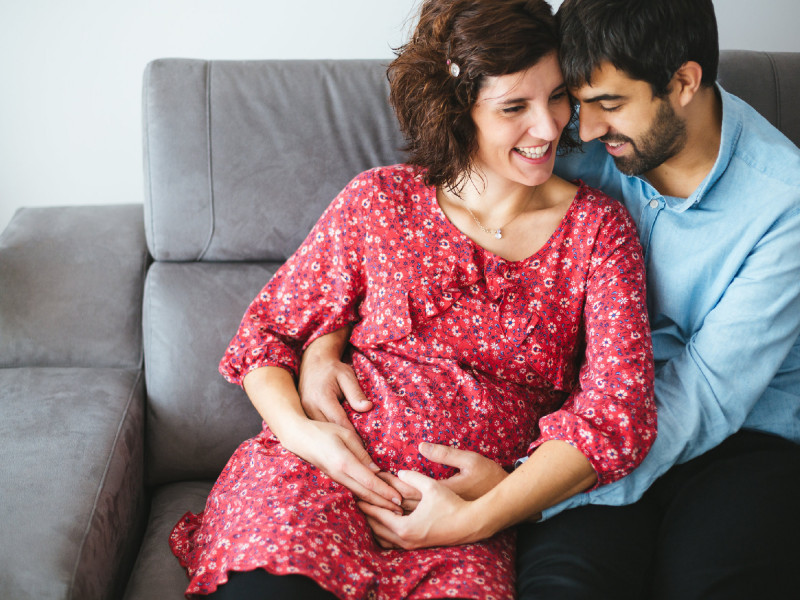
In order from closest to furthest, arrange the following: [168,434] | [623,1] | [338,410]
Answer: [623,1] < [338,410] < [168,434]

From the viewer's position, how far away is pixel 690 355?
130 centimetres

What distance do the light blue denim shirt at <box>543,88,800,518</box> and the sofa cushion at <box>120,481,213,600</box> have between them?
26.8 inches

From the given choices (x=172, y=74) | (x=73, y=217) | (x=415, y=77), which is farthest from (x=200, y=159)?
(x=415, y=77)

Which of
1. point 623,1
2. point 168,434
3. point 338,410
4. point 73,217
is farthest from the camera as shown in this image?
point 73,217

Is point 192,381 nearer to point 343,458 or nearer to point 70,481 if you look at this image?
point 70,481

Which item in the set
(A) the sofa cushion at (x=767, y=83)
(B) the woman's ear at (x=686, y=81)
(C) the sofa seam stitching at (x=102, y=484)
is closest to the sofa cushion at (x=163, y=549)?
(C) the sofa seam stitching at (x=102, y=484)

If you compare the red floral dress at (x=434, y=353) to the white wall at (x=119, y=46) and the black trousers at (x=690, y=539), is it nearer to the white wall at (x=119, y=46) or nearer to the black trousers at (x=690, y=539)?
the black trousers at (x=690, y=539)

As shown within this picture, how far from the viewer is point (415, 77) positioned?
4.39 ft

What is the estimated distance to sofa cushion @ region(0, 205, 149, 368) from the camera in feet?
5.35

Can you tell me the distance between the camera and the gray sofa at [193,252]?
1566 mm

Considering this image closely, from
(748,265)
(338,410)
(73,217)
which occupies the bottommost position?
(338,410)

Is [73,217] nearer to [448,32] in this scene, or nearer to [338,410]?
[338,410]

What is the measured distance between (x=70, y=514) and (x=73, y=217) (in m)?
0.84

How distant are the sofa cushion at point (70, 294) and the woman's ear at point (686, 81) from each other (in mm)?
1277
